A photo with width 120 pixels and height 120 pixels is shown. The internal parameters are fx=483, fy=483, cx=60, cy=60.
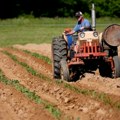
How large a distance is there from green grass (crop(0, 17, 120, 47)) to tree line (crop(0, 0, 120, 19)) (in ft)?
18.4

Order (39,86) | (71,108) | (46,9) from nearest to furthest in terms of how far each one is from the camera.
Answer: (71,108) < (39,86) < (46,9)

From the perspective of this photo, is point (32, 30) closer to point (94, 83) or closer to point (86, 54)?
point (86, 54)

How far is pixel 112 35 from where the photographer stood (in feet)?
42.9

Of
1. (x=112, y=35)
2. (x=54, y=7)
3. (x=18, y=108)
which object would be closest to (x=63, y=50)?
(x=112, y=35)

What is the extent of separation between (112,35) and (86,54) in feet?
3.51

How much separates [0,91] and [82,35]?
3.20 meters

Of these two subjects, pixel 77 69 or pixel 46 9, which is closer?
pixel 77 69

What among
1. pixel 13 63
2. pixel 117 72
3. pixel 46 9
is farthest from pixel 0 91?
pixel 46 9

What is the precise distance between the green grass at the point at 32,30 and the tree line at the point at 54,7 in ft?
18.4

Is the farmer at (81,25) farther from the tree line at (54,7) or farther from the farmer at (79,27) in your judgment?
the tree line at (54,7)

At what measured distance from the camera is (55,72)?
1330 cm

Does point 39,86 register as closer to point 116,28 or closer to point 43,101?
point 43,101

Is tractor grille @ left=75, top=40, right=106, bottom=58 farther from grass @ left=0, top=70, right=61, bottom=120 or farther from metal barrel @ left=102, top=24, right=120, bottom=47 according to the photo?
grass @ left=0, top=70, right=61, bottom=120

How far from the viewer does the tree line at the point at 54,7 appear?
49.6m
